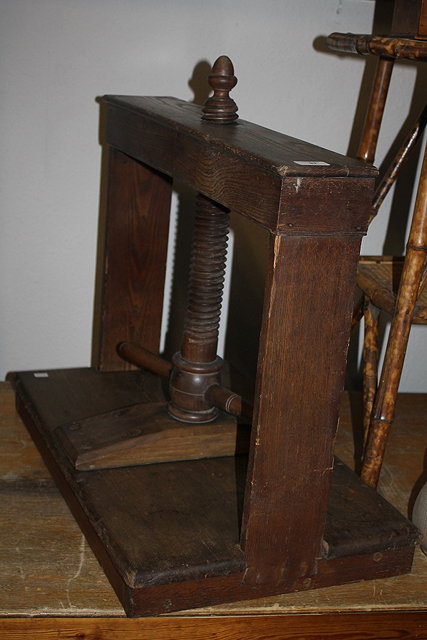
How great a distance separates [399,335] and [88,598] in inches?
25.1

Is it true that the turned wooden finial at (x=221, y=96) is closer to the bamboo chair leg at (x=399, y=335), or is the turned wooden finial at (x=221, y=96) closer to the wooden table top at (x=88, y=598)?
the bamboo chair leg at (x=399, y=335)

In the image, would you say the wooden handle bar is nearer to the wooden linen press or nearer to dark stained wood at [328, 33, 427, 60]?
the wooden linen press

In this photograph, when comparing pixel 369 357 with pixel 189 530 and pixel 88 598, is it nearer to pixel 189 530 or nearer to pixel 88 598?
pixel 189 530

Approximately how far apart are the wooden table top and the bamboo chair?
7.5 inches

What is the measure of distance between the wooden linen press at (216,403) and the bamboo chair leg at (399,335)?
60 millimetres

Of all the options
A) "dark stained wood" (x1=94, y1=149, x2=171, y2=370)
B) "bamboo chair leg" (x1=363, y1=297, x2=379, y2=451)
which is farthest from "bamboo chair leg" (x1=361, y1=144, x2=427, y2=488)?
"dark stained wood" (x1=94, y1=149, x2=171, y2=370)

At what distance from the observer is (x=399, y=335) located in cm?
150

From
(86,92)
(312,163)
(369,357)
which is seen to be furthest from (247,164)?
(86,92)

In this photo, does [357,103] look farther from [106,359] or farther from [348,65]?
[106,359]

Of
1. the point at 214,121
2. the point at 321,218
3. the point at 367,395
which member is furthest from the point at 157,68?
the point at 321,218

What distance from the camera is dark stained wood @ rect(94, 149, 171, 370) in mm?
1842

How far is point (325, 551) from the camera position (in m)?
1.35

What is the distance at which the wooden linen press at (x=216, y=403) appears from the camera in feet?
3.82

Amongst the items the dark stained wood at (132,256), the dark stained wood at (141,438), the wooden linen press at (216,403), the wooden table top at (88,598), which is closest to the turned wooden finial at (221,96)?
the wooden linen press at (216,403)
